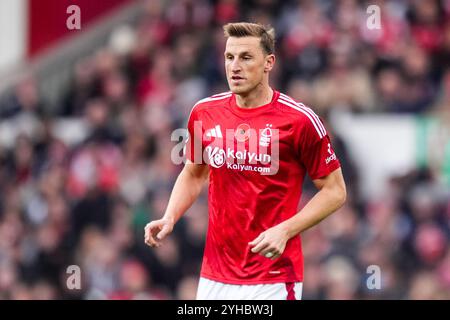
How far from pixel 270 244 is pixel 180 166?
6560 millimetres

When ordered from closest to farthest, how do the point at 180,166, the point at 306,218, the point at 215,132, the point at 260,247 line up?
the point at 260,247 → the point at 306,218 → the point at 215,132 → the point at 180,166

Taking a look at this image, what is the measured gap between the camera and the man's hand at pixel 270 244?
23.5 ft

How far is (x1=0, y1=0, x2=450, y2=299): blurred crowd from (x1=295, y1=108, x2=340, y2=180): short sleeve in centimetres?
409

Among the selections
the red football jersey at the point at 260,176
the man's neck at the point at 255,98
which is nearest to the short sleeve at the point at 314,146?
the red football jersey at the point at 260,176

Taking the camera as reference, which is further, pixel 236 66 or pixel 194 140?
pixel 194 140

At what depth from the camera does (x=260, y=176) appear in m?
7.66

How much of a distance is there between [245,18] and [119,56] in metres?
1.77

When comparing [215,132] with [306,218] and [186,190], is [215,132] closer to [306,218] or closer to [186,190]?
[186,190]

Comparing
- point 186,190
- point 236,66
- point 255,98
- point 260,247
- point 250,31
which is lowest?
point 260,247

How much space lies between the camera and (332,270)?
11.9 metres

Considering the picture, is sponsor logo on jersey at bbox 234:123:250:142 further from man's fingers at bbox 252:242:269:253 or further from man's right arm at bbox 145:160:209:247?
man's fingers at bbox 252:242:269:253

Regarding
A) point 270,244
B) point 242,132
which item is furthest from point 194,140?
point 270,244
